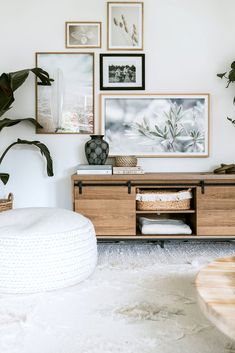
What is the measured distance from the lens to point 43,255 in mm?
2059

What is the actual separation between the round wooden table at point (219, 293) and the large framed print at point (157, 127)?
67.8 inches

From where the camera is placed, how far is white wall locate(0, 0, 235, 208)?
3314 millimetres

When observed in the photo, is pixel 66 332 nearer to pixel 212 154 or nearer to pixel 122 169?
pixel 122 169

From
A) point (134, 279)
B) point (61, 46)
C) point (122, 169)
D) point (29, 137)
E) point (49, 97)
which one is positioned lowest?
point (134, 279)

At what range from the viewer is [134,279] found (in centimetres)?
232

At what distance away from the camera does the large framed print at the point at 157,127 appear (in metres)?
3.35

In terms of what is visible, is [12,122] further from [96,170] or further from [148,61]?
[148,61]

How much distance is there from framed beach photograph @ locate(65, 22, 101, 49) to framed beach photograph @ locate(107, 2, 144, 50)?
100 millimetres

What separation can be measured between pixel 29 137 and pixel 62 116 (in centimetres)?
33

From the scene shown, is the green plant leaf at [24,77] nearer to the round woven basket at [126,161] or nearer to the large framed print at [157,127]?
the large framed print at [157,127]

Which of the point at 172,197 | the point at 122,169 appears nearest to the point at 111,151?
the point at 122,169

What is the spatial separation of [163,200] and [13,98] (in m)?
1.35

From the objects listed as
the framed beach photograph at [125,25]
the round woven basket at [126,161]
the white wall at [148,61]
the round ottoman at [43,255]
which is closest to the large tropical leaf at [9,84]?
the white wall at [148,61]

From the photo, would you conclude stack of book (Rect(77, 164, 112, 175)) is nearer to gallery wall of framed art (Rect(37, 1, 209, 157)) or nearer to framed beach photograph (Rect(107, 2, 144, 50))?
gallery wall of framed art (Rect(37, 1, 209, 157))
